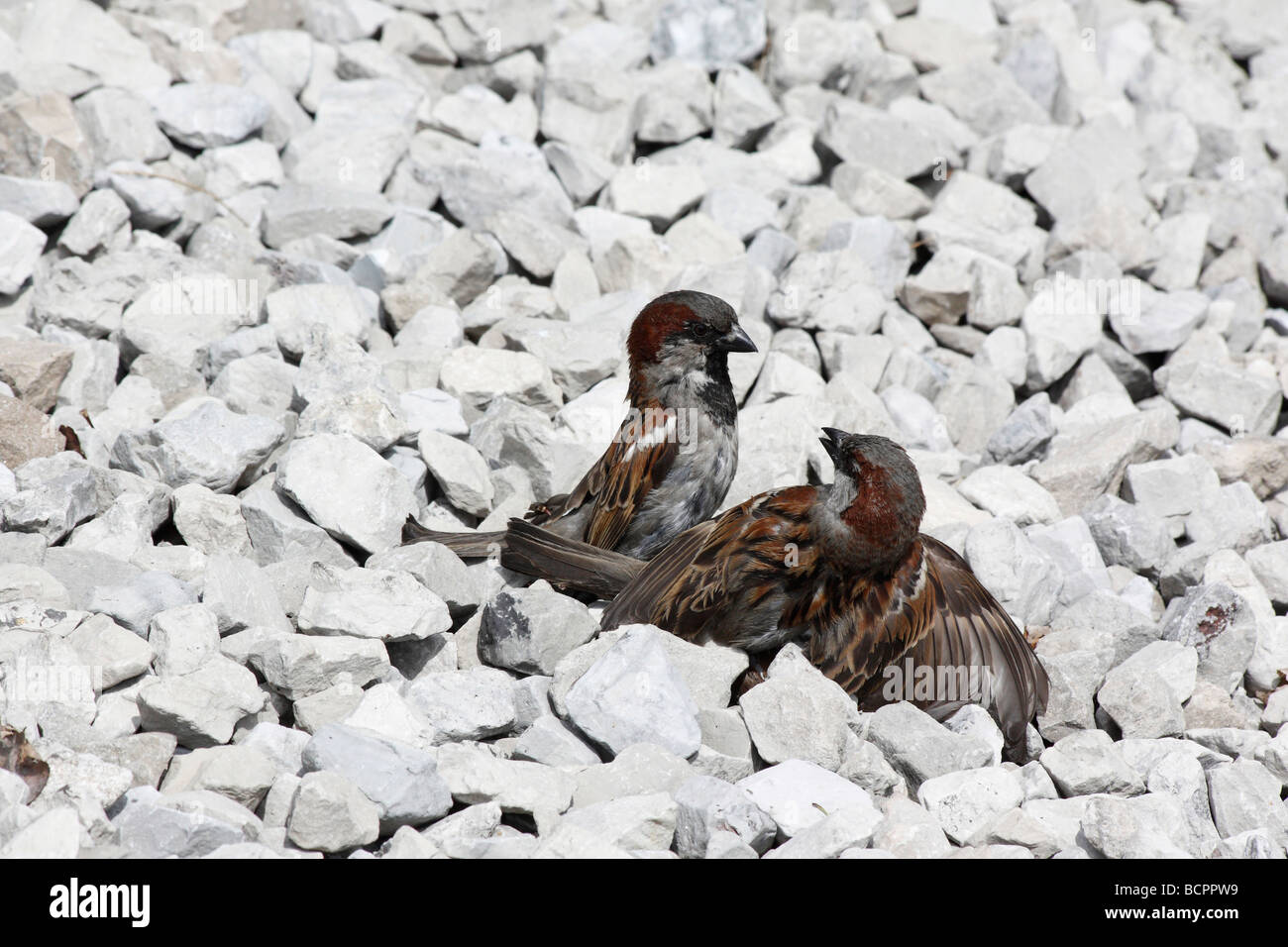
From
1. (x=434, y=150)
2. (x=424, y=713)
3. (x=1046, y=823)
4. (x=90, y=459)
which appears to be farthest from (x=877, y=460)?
(x=434, y=150)

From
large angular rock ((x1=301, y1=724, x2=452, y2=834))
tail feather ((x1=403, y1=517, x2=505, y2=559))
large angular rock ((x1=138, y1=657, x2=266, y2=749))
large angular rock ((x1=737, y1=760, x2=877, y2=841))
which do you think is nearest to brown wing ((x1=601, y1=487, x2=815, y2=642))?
tail feather ((x1=403, y1=517, x2=505, y2=559))

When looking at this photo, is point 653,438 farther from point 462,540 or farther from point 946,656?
point 946,656

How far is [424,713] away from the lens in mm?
3857

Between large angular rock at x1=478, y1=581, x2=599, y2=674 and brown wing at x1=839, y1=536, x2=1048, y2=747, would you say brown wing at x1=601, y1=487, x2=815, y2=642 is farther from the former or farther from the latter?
brown wing at x1=839, y1=536, x2=1048, y2=747

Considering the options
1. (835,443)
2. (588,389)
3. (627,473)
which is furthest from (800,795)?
(588,389)

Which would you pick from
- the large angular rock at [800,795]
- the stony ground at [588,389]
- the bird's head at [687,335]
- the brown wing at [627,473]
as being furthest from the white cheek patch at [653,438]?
the large angular rock at [800,795]

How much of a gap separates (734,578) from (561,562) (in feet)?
2.50

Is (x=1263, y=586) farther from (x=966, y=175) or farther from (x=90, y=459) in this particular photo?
(x=90, y=459)

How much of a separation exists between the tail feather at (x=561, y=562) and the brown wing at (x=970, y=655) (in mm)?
1086

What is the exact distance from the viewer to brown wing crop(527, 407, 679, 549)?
517 centimetres

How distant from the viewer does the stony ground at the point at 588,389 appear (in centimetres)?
359

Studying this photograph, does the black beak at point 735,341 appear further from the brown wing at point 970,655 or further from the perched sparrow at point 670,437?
the brown wing at point 970,655

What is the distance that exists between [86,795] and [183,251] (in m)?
3.94

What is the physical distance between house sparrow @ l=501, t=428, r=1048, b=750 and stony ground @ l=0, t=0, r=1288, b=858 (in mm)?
231
